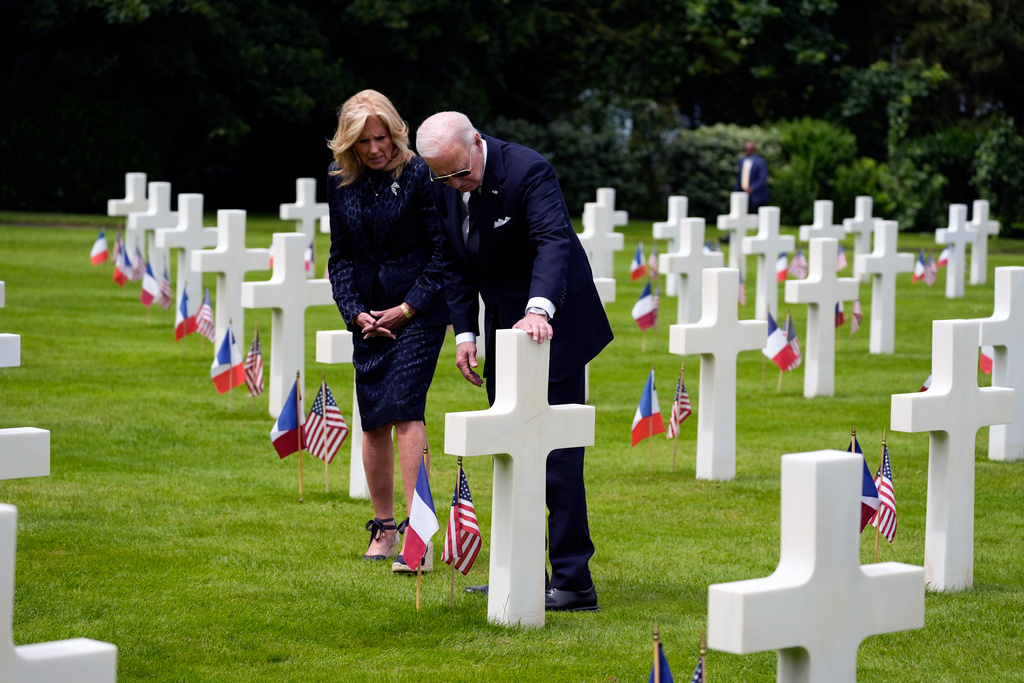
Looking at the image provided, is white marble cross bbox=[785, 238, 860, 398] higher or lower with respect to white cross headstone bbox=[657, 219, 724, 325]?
lower

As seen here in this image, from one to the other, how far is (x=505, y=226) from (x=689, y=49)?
118 feet

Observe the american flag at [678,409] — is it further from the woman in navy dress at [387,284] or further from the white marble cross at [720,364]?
the woman in navy dress at [387,284]

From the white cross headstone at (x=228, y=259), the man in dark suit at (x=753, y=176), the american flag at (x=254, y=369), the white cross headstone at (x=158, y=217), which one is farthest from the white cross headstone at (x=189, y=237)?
the man in dark suit at (x=753, y=176)

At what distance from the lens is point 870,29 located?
42.4 metres

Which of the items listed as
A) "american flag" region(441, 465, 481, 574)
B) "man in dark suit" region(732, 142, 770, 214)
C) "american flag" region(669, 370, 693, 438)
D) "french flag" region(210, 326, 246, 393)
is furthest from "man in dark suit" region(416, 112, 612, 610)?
"man in dark suit" region(732, 142, 770, 214)

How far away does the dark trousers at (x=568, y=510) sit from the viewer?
5.41 meters

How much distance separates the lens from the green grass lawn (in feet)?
16.4

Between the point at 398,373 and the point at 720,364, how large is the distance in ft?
8.37

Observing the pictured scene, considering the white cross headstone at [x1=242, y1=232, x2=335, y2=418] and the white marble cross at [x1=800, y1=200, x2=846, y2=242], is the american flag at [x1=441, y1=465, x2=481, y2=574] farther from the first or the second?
the white marble cross at [x1=800, y1=200, x2=846, y2=242]

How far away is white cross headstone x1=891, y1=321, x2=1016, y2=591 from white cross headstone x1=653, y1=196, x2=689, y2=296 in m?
11.1

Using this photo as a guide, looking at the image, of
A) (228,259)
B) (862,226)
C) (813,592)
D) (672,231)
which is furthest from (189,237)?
(813,592)

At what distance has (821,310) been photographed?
1133 cm

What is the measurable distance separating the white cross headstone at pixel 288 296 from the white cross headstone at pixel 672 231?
27.3 ft

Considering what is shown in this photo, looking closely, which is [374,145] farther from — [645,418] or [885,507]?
[645,418]
